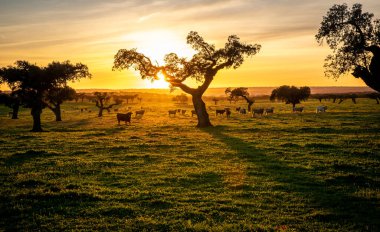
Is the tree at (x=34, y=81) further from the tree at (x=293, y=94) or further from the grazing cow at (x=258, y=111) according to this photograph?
the tree at (x=293, y=94)

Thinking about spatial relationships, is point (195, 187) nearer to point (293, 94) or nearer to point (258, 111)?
point (258, 111)

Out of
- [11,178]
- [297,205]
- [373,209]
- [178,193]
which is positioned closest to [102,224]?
[178,193]

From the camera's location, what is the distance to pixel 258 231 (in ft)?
33.9

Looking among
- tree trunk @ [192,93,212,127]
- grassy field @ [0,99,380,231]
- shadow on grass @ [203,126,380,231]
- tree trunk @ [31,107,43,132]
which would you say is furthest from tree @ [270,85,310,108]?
shadow on grass @ [203,126,380,231]

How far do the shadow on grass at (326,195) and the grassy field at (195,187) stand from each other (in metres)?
0.04

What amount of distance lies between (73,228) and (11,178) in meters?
7.99

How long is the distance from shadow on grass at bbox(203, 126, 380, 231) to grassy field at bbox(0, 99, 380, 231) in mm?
38

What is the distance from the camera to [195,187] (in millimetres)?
15031

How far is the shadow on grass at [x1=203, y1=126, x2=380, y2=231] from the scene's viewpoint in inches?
433

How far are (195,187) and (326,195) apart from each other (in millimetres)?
5524

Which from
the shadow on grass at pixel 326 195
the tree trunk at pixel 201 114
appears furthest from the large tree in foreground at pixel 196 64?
the shadow on grass at pixel 326 195

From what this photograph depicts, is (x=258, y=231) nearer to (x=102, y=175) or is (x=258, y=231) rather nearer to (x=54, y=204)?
(x=54, y=204)

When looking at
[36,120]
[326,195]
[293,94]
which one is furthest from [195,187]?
[293,94]

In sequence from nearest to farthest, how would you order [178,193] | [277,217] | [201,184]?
[277,217] < [178,193] < [201,184]
